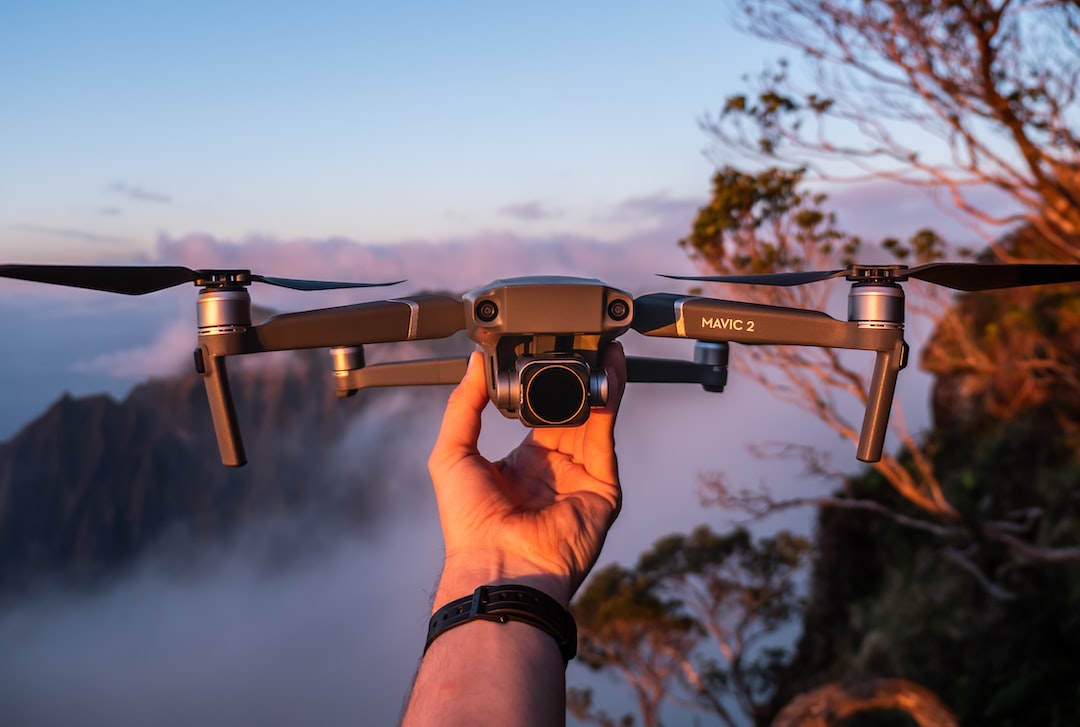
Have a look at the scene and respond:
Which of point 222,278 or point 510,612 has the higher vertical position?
point 222,278

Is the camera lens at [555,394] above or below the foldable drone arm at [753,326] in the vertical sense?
below

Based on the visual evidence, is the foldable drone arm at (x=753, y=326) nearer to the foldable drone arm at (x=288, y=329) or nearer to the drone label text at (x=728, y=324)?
the drone label text at (x=728, y=324)

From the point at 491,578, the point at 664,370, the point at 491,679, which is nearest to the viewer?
the point at 491,679

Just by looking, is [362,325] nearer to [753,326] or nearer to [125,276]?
[125,276]

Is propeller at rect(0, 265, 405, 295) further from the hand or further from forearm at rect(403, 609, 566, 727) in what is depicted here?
forearm at rect(403, 609, 566, 727)

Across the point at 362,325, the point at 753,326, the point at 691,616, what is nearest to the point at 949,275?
the point at 753,326

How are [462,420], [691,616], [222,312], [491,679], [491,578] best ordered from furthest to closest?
[691,616] < [462,420] < [491,578] < [222,312] < [491,679]

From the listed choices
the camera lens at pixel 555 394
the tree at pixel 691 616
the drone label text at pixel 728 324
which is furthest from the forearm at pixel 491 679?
the tree at pixel 691 616

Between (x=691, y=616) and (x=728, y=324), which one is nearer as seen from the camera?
(x=728, y=324)

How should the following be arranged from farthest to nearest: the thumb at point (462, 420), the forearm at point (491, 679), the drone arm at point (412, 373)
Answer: the drone arm at point (412, 373)
the thumb at point (462, 420)
the forearm at point (491, 679)
